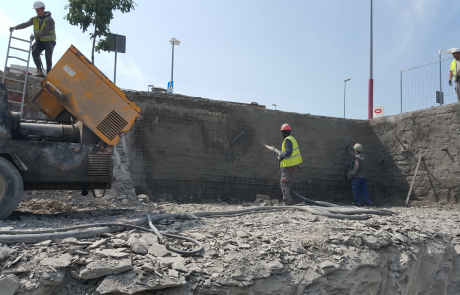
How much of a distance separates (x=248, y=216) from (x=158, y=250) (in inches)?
86.7

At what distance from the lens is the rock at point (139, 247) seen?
11.1 ft

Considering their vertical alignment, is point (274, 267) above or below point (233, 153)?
below

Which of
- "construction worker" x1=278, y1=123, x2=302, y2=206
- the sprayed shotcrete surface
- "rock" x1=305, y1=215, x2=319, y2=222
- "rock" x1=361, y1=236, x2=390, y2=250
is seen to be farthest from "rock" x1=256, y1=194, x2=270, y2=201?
"rock" x1=361, y1=236, x2=390, y2=250

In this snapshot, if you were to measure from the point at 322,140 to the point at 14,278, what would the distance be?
818cm

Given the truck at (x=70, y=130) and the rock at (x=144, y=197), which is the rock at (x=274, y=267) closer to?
the truck at (x=70, y=130)

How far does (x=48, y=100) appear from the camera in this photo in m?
5.41

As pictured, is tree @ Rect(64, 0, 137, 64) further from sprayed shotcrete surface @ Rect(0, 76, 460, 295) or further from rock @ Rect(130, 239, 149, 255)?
rock @ Rect(130, 239, 149, 255)

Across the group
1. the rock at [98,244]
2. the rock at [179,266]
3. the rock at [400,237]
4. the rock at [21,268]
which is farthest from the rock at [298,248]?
the rock at [21,268]

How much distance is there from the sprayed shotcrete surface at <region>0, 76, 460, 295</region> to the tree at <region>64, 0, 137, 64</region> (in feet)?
10.2

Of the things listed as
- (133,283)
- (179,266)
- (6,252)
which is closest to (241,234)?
(179,266)

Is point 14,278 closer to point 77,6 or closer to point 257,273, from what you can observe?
point 257,273

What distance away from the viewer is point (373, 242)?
4453 millimetres

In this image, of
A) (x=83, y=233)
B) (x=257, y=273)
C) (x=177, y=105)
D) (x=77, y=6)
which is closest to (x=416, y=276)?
(x=257, y=273)

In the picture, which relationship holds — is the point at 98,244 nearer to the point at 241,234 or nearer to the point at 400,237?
the point at 241,234
